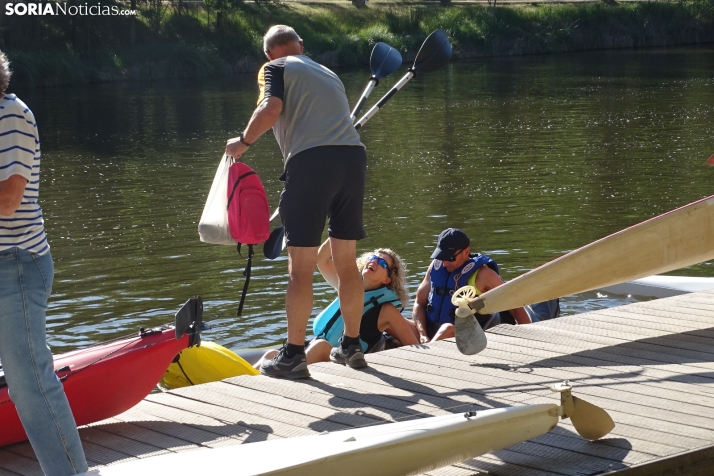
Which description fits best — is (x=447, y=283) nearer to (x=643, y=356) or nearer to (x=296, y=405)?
(x=643, y=356)

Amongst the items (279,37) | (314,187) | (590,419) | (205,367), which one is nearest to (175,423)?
(314,187)

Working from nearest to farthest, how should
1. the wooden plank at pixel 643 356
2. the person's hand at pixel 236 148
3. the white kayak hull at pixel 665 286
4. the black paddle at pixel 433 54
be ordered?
the person's hand at pixel 236 148
the wooden plank at pixel 643 356
the black paddle at pixel 433 54
the white kayak hull at pixel 665 286

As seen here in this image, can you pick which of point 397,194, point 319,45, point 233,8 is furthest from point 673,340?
point 233,8

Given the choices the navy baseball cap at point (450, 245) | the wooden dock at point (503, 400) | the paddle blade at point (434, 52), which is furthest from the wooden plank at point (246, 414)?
the paddle blade at point (434, 52)

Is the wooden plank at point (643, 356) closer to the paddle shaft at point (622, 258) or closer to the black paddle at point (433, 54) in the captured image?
the paddle shaft at point (622, 258)

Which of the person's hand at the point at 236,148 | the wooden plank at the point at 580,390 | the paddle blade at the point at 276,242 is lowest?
the wooden plank at the point at 580,390

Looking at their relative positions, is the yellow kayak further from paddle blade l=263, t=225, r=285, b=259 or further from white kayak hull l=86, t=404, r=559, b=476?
white kayak hull l=86, t=404, r=559, b=476

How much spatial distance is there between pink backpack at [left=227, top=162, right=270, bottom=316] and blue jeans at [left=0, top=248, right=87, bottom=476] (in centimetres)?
121

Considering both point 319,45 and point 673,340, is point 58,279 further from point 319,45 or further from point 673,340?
point 319,45

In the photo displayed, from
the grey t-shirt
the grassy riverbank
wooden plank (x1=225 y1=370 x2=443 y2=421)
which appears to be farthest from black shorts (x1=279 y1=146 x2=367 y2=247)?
the grassy riverbank

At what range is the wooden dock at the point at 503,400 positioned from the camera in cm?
328

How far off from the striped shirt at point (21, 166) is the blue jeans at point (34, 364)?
0.04 m

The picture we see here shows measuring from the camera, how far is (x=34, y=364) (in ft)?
9.27

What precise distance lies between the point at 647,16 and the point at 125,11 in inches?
733
